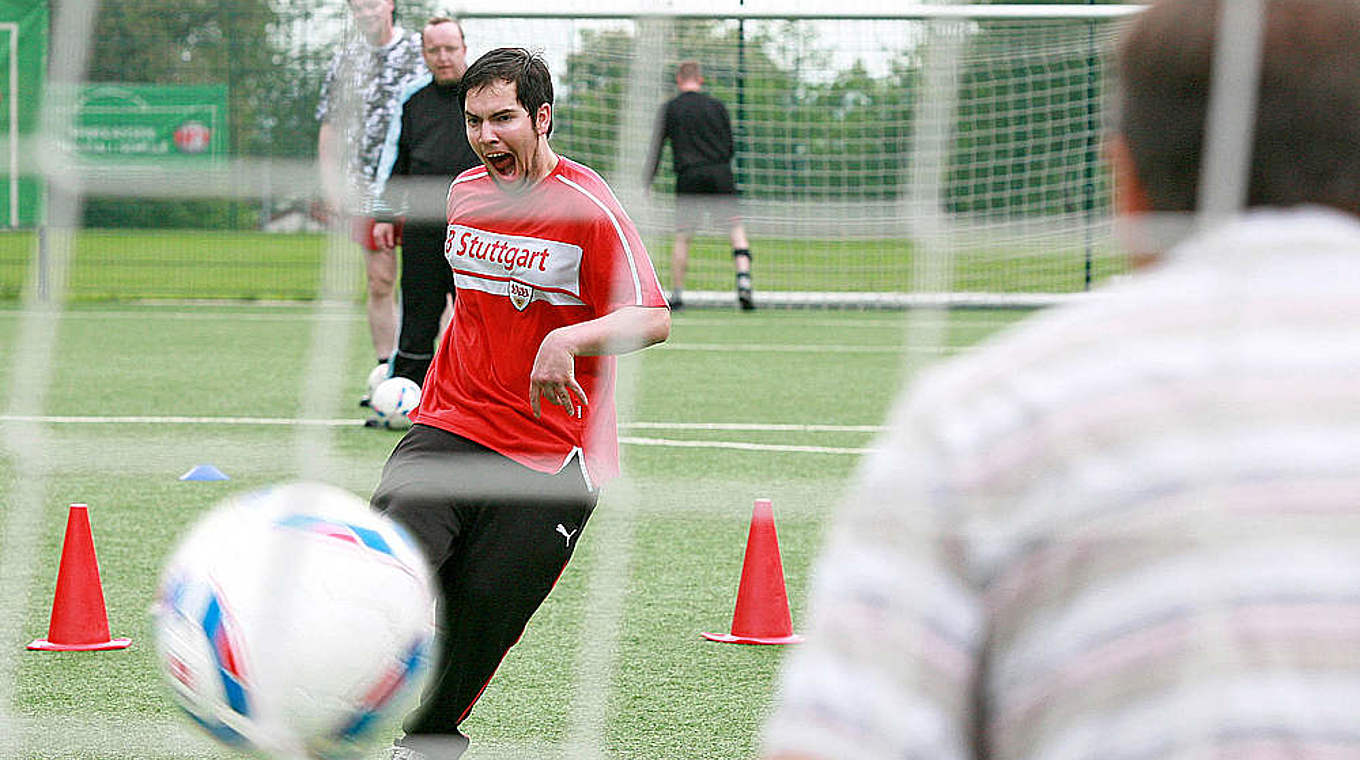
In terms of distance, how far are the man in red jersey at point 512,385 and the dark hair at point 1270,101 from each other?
183 cm

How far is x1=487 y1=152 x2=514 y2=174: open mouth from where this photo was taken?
296cm

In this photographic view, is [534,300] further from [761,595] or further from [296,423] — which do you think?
[296,423]

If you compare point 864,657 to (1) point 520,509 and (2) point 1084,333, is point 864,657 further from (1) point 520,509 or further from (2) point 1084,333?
(1) point 520,509

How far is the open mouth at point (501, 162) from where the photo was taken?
2961 millimetres

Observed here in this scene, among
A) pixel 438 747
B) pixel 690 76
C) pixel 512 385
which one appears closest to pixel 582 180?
pixel 512 385

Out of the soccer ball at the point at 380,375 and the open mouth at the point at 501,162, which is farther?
the soccer ball at the point at 380,375

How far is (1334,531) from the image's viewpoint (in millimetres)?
870

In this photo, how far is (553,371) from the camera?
2.72 metres

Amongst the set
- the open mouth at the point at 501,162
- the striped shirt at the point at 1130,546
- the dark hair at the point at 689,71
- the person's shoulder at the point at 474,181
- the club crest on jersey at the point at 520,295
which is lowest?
the club crest on jersey at the point at 520,295

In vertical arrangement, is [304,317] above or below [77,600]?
below

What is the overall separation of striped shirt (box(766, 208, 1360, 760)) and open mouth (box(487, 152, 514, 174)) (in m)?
2.13

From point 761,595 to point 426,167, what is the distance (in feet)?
8.47

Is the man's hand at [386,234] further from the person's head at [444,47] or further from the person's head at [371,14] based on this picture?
the person's head at [371,14]

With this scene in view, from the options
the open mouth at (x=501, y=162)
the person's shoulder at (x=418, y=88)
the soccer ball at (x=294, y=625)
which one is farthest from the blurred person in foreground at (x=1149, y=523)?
the person's shoulder at (x=418, y=88)
